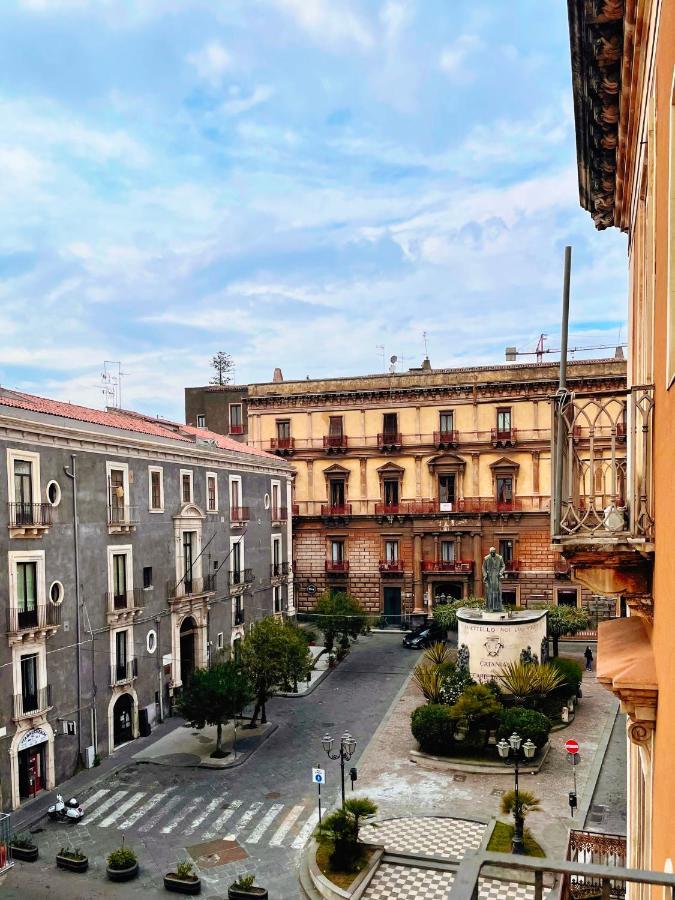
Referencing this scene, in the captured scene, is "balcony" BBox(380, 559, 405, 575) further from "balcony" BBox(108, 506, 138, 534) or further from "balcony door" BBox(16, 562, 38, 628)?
"balcony door" BBox(16, 562, 38, 628)

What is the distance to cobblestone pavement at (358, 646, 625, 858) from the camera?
19.3 meters

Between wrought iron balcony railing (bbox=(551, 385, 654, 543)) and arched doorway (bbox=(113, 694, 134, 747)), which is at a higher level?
wrought iron balcony railing (bbox=(551, 385, 654, 543))

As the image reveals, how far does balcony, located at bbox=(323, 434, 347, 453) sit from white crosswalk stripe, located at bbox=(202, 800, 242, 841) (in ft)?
90.0

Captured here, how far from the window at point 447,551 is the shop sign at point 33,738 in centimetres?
2731

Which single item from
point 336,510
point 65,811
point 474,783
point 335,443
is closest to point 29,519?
point 65,811

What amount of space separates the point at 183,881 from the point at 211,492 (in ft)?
61.8

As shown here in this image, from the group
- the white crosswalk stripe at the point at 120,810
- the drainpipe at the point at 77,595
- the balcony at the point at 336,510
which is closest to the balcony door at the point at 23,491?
the drainpipe at the point at 77,595

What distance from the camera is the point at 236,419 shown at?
5131cm

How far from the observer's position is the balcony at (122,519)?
25.8 meters

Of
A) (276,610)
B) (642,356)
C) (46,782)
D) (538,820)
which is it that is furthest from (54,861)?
(276,610)

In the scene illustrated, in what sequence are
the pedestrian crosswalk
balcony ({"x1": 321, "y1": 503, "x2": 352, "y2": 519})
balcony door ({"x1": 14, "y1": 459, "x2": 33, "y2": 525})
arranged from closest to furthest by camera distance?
the pedestrian crosswalk
balcony door ({"x1": 14, "y1": 459, "x2": 33, "y2": 525})
balcony ({"x1": 321, "y1": 503, "x2": 352, "y2": 519})

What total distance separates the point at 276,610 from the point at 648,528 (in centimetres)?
3643

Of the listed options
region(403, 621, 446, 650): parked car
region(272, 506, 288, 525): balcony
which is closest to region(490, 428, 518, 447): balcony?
region(403, 621, 446, 650): parked car

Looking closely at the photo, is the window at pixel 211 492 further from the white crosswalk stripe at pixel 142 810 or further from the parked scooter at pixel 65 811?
the parked scooter at pixel 65 811
